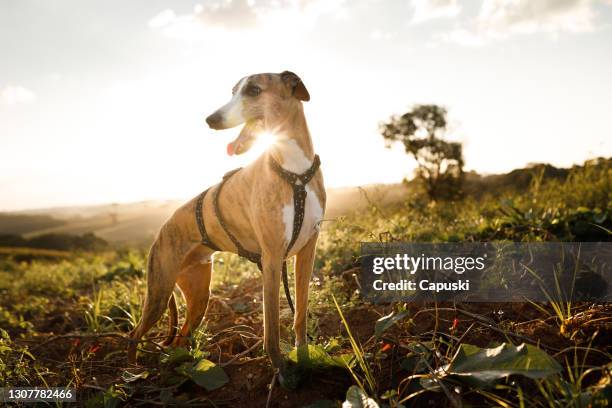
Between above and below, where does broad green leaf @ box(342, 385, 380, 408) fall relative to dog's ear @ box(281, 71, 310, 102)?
below

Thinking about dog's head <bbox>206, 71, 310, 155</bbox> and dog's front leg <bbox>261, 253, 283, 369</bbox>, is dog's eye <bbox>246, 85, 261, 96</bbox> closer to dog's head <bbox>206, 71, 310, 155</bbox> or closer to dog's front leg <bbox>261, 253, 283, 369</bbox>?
dog's head <bbox>206, 71, 310, 155</bbox>

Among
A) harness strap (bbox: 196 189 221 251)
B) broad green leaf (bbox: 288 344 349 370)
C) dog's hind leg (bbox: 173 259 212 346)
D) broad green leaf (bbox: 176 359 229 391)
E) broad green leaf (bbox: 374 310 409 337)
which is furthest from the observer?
dog's hind leg (bbox: 173 259 212 346)

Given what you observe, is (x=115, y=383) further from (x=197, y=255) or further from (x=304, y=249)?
(x=304, y=249)

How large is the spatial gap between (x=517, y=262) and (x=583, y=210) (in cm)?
166

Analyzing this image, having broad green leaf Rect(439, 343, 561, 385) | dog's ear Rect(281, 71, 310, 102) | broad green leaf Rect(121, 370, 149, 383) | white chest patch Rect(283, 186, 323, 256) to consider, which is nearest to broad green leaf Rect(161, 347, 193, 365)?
broad green leaf Rect(121, 370, 149, 383)

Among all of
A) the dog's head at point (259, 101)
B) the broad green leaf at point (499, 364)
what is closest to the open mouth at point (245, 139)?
the dog's head at point (259, 101)

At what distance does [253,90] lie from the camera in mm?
2754

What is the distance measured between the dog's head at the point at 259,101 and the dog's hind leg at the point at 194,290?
4.14 ft

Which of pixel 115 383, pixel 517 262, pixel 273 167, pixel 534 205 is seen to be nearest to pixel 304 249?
pixel 273 167

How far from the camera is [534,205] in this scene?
19.1ft

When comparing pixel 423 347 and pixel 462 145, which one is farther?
pixel 462 145

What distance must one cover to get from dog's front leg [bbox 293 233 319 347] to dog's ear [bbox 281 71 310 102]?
0.95 metres

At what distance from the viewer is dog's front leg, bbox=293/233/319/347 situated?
3.02 meters

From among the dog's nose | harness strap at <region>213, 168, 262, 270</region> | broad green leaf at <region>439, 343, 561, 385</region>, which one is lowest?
broad green leaf at <region>439, 343, 561, 385</region>
